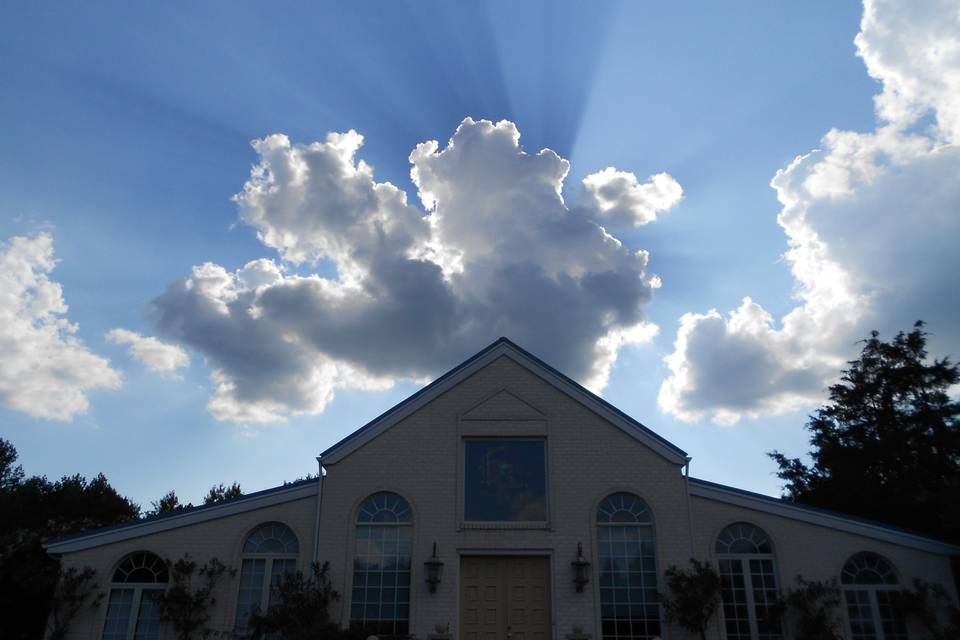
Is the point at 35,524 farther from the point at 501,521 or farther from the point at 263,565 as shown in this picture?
the point at 501,521

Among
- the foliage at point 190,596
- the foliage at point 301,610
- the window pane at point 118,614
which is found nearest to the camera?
the foliage at point 301,610

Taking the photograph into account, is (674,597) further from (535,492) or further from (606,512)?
(535,492)

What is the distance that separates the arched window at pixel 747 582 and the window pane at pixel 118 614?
45.3ft

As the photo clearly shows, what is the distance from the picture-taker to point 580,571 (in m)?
16.4

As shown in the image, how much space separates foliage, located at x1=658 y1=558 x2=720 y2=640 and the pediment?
4.99 m

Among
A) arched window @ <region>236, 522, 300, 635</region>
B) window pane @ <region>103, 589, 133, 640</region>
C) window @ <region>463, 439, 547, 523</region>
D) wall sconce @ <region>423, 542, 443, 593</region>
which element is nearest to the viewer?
window pane @ <region>103, 589, 133, 640</region>

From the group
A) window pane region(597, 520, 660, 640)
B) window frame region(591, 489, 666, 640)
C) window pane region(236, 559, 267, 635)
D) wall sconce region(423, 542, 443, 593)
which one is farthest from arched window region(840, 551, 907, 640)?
window pane region(236, 559, 267, 635)

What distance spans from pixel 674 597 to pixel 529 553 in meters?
3.44

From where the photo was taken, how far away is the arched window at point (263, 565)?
54.3 feet

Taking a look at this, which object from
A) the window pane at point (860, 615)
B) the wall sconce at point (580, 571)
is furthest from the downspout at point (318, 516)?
the window pane at point (860, 615)

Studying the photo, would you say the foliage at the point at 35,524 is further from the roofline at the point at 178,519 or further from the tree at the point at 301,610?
the tree at the point at 301,610

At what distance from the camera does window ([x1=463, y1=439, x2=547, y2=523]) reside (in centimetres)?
1728

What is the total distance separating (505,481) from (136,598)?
9127 mm

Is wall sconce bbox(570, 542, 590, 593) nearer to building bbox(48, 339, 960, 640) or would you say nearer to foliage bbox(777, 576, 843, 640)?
building bbox(48, 339, 960, 640)
